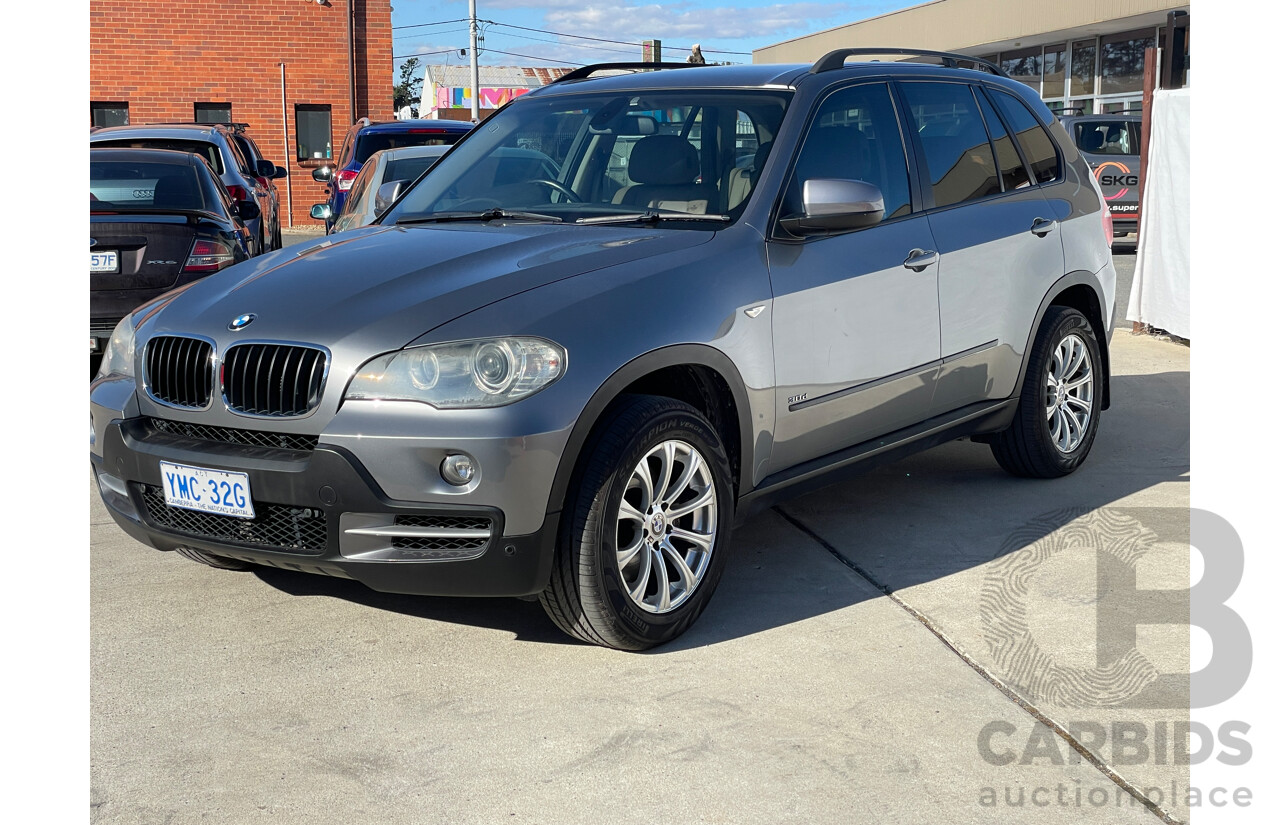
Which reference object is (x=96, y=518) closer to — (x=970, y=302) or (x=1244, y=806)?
(x=970, y=302)

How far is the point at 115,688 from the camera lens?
150 inches

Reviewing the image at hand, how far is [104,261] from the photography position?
8.10 metres

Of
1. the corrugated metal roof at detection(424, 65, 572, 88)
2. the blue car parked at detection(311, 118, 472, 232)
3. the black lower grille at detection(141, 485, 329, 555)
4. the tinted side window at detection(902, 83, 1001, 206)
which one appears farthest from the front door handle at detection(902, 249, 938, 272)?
the corrugated metal roof at detection(424, 65, 572, 88)

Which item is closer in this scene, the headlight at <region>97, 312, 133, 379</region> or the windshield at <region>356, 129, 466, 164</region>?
the headlight at <region>97, 312, 133, 379</region>

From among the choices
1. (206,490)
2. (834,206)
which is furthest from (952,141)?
(206,490)

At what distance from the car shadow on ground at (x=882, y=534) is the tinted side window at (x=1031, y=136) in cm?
147

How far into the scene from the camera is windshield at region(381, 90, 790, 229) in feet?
15.4

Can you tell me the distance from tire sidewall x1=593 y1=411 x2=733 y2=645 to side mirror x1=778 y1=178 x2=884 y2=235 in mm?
895

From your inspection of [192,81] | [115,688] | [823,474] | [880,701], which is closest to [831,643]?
[880,701]

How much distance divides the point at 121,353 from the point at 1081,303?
444 cm

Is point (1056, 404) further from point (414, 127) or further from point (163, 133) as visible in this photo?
point (414, 127)

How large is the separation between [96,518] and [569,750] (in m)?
3.17

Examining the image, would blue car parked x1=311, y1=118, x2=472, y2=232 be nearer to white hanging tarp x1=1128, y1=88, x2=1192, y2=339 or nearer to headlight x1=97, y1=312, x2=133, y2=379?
white hanging tarp x1=1128, y1=88, x2=1192, y2=339

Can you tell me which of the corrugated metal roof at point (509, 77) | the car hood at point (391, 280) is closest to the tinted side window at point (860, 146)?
the car hood at point (391, 280)
